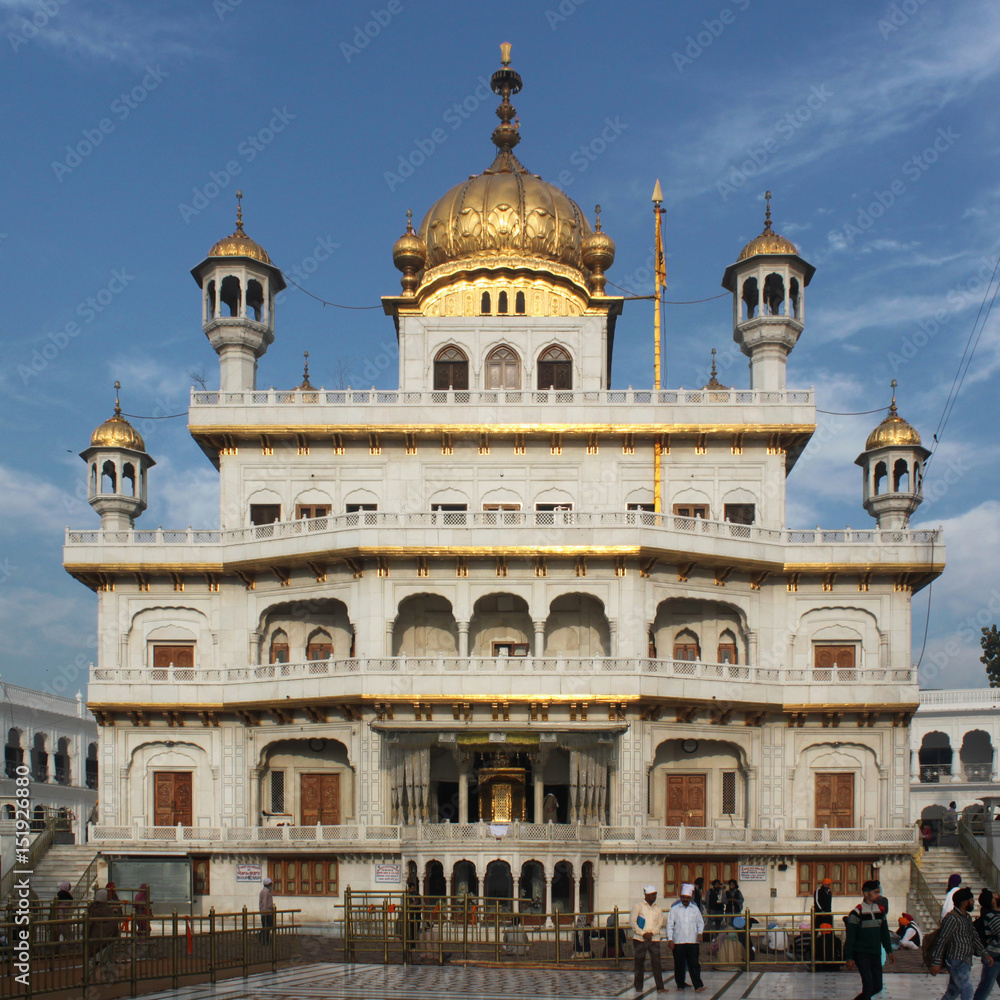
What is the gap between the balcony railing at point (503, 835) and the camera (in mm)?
38219

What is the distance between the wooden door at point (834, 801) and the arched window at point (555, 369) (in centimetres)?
1610

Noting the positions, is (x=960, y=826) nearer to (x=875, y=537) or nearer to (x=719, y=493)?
(x=875, y=537)

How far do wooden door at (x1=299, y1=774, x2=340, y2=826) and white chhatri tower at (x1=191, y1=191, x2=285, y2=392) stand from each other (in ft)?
44.8

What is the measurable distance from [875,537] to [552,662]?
40.4 ft

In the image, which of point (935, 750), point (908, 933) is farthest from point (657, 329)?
point (935, 750)

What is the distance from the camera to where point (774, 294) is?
4797cm

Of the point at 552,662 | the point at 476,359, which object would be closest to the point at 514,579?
the point at 552,662

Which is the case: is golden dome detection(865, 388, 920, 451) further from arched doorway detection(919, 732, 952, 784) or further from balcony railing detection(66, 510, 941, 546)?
arched doorway detection(919, 732, 952, 784)

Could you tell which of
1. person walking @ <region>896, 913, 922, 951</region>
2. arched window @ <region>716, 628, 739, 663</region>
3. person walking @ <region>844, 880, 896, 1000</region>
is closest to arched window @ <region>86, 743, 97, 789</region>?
arched window @ <region>716, 628, 739, 663</region>

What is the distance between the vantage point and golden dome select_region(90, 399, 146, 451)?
47.6 metres

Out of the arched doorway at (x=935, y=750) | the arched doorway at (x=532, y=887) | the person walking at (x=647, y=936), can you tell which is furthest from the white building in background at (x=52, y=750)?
the arched doorway at (x=935, y=750)

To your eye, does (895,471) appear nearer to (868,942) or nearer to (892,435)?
(892,435)

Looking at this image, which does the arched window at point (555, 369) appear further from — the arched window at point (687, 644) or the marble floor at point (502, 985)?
the marble floor at point (502, 985)

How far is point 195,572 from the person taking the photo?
4472cm
